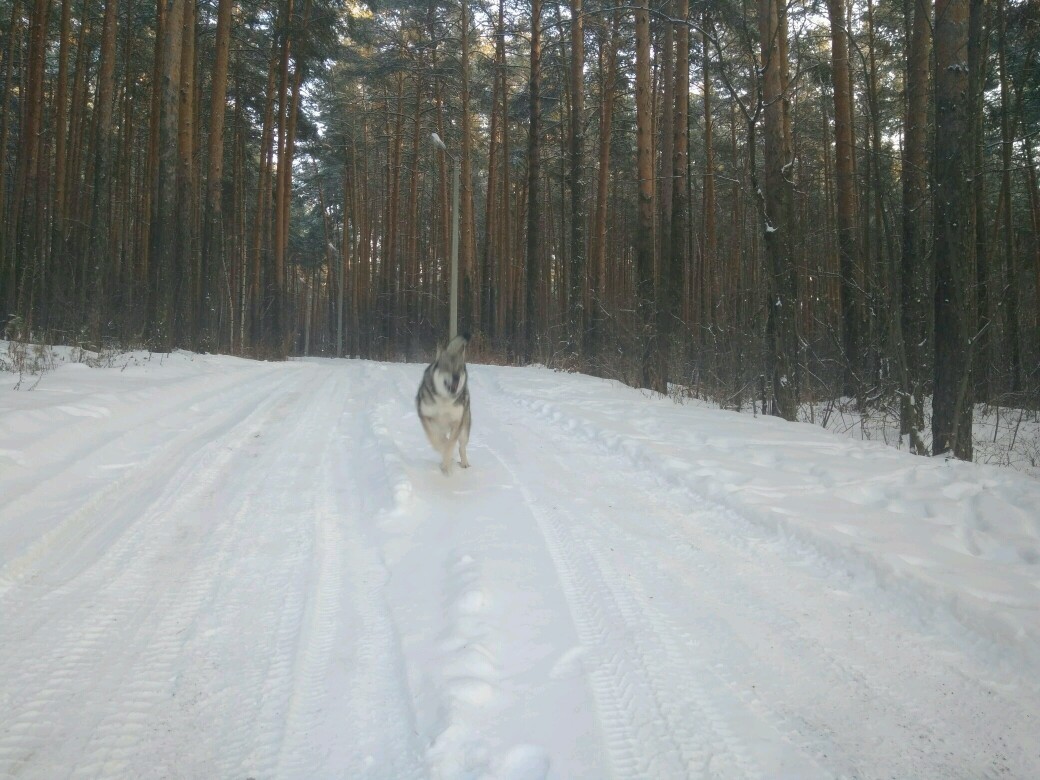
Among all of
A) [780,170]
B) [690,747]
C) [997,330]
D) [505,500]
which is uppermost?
[780,170]

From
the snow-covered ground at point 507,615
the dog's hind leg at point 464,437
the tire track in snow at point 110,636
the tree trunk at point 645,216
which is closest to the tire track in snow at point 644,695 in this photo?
the snow-covered ground at point 507,615

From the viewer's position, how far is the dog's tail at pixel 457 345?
626 cm

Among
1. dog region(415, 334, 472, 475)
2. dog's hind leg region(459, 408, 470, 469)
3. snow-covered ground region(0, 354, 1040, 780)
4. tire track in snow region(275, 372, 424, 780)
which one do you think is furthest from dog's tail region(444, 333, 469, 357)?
tire track in snow region(275, 372, 424, 780)

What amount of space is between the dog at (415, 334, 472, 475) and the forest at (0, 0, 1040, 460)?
6125mm

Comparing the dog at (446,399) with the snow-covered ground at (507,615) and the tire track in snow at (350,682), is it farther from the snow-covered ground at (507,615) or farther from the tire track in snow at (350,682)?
the tire track in snow at (350,682)

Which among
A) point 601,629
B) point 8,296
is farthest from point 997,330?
point 8,296

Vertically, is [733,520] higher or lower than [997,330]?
lower

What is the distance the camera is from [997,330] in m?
14.1

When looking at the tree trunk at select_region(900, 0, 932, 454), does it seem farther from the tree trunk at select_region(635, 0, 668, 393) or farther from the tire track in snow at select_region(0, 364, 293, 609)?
the tire track in snow at select_region(0, 364, 293, 609)

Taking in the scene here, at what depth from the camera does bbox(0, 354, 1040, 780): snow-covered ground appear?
99.3 inches

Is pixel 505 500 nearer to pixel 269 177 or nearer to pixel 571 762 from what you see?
pixel 571 762

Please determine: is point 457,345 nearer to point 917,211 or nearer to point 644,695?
point 644,695

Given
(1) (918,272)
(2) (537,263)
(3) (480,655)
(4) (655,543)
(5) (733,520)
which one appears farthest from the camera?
(2) (537,263)

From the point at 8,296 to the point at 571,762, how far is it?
71.4 feet
